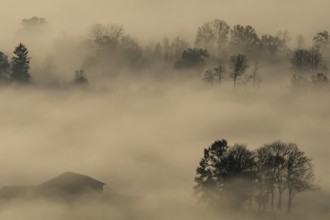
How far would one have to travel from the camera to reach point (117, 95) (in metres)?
173

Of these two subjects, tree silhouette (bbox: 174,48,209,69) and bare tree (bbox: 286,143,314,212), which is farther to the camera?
tree silhouette (bbox: 174,48,209,69)

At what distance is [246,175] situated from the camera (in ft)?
318

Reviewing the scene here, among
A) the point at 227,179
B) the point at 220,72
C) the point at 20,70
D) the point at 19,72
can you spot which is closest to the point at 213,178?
the point at 227,179

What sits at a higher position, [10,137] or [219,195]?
[10,137]

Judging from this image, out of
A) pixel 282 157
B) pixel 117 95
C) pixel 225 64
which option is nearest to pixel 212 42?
pixel 225 64

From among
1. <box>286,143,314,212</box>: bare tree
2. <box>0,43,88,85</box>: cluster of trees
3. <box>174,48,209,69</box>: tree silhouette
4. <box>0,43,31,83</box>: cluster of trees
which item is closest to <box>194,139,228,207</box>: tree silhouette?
<box>286,143,314,212</box>: bare tree

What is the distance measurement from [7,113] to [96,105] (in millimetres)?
21713

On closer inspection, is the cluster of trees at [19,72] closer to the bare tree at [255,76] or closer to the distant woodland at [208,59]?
the distant woodland at [208,59]

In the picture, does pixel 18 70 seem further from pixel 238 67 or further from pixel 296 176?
pixel 296 176

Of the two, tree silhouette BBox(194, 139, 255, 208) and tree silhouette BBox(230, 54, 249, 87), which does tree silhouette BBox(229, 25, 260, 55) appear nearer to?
tree silhouette BBox(230, 54, 249, 87)

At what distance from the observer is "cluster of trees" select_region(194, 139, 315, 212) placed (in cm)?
9631

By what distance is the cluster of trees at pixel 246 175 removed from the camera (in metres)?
96.3

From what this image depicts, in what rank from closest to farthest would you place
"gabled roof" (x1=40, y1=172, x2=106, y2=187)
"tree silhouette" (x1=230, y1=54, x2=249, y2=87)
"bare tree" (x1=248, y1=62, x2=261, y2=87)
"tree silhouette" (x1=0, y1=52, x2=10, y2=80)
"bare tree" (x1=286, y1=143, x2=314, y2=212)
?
"bare tree" (x1=286, y1=143, x2=314, y2=212), "gabled roof" (x1=40, y1=172, x2=106, y2=187), "tree silhouette" (x1=230, y1=54, x2=249, y2=87), "bare tree" (x1=248, y1=62, x2=261, y2=87), "tree silhouette" (x1=0, y1=52, x2=10, y2=80)

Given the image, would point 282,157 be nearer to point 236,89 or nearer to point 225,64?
point 236,89
